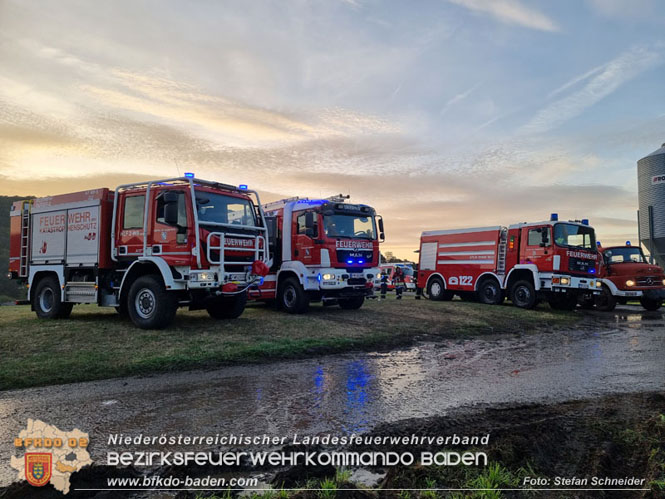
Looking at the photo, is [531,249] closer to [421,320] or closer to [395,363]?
[421,320]

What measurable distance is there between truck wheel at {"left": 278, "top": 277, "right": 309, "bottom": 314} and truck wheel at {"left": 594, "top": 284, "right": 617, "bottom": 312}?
12081 millimetres

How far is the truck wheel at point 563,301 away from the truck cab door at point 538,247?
1396 millimetres

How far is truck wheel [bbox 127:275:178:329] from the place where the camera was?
9320 mm

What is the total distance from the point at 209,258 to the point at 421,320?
5.94 meters

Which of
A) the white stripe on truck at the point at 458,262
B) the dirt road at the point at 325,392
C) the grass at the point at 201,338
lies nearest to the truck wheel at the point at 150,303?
the grass at the point at 201,338

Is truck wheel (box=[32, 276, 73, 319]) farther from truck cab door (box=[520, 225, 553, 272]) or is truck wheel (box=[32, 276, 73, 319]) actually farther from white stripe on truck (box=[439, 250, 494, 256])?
truck cab door (box=[520, 225, 553, 272])

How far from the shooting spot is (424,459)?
3.45 meters

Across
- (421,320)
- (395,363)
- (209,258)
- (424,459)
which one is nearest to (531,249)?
(421,320)

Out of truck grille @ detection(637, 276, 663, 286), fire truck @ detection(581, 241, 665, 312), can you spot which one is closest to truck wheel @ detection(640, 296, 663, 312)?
fire truck @ detection(581, 241, 665, 312)

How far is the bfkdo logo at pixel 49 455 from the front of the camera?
3229mm

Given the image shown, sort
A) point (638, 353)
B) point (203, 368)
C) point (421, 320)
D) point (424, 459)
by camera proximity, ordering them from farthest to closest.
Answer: point (421, 320) → point (638, 353) → point (203, 368) → point (424, 459)

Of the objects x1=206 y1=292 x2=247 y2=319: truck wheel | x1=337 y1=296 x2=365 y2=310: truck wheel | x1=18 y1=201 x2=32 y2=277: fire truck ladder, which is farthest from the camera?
x1=337 y1=296 x2=365 y2=310: truck wheel

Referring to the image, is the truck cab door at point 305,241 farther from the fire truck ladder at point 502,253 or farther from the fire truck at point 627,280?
the fire truck at point 627,280

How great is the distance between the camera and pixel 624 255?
1784cm
